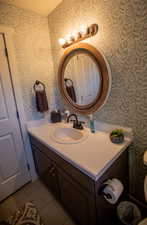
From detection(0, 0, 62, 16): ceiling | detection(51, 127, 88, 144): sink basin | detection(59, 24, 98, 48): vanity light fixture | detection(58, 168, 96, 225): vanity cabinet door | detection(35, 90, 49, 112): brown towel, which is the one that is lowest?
detection(58, 168, 96, 225): vanity cabinet door

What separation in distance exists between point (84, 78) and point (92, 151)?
0.83 m

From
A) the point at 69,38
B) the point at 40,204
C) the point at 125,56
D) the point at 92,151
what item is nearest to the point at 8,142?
the point at 40,204

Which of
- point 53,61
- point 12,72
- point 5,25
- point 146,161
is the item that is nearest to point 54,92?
point 53,61

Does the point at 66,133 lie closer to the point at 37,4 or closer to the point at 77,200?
the point at 77,200

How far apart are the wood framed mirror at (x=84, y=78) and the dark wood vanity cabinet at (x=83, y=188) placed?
2.07 ft

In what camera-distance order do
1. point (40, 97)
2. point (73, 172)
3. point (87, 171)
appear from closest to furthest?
point (87, 171), point (73, 172), point (40, 97)

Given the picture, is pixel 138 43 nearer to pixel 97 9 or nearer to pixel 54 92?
pixel 97 9

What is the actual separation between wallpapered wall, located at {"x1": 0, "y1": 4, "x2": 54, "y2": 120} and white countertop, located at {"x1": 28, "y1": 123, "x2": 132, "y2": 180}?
0.71 metres

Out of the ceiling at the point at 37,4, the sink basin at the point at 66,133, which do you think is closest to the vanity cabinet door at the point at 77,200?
the sink basin at the point at 66,133

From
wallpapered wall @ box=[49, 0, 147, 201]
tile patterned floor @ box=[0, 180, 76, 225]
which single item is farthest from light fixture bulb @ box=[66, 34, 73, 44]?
tile patterned floor @ box=[0, 180, 76, 225]

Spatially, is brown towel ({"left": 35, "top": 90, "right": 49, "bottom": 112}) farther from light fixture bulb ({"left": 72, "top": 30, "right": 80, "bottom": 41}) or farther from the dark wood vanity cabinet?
light fixture bulb ({"left": 72, "top": 30, "right": 80, "bottom": 41})

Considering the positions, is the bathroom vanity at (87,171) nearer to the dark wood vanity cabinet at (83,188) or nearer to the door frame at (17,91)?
the dark wood vanity cabinet at (83,188)

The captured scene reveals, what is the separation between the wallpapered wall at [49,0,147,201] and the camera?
97cm

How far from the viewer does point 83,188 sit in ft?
3.08
